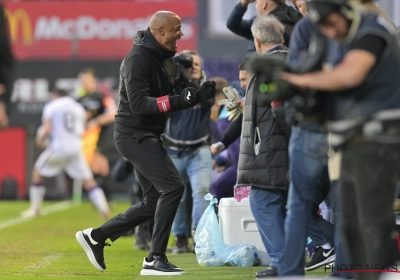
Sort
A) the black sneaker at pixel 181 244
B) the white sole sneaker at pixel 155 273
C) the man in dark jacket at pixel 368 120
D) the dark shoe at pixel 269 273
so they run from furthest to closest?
the black sneaker at pixel 181 244
the white sole sneaker at pixel 155 273
the dark shoe at pixel 269 273
the man in dark jacket at pixel 368 120

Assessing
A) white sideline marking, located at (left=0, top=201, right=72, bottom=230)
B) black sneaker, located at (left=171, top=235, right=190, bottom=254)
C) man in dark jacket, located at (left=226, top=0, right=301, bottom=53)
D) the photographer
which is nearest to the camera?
man in dark jacket, located at (left=226, top=0, right=301, bottom=53)

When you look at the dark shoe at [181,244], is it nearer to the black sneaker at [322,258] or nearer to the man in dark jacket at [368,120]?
the black sneaker at [322,258]

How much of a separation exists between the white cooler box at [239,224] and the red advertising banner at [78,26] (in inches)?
528

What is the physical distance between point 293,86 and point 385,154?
26.7 inches

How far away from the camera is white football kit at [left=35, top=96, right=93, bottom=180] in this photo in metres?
16.9

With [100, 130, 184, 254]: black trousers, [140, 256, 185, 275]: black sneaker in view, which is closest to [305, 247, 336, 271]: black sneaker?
[140, 256, 185, 275]: black sneaker

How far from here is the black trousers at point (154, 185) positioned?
7832 millimetres

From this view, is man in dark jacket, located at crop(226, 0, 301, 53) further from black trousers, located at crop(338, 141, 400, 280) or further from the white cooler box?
black trousers, located at crop(338, 141, 400, 280)

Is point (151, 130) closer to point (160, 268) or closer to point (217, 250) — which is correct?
point (160, 268)

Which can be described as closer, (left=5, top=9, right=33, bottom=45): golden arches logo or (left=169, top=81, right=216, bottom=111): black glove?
(left=169, top=81, right=216, bottom=111): black glove

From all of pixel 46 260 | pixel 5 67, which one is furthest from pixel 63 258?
pixel 5 67

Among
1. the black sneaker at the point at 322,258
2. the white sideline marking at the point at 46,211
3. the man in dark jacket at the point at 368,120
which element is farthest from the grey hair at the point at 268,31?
the white sideline marking at the point at 46,211

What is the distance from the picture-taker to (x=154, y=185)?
26.0 ft

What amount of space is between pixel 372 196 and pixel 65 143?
40.0 ft
